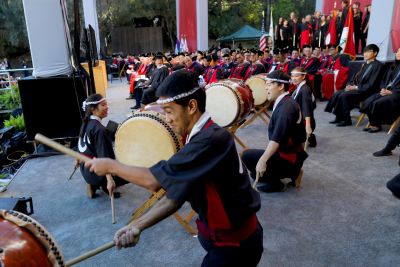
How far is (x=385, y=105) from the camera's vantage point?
15.7 feet

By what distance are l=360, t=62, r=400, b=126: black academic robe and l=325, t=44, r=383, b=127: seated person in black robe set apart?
0.93 ft

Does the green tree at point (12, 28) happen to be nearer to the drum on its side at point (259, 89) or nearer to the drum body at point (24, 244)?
the drum on its side at point (259, 89)

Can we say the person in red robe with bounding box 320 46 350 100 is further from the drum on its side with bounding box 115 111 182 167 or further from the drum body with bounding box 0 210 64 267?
the drum body with bounding box 0 210 64 267

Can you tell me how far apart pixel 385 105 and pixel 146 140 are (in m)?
3.81

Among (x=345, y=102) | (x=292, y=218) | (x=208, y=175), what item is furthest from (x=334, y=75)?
(x=208, y=175)

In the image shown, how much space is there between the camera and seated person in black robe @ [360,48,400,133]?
188 inches

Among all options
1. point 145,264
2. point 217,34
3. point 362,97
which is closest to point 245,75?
point 362,97

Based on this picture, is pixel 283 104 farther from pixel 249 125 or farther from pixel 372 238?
pixel 249 125

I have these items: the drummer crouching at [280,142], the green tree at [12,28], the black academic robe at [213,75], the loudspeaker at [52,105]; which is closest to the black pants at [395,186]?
the drummer crouching at [280,142]

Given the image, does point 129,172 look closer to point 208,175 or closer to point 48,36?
point 208,175

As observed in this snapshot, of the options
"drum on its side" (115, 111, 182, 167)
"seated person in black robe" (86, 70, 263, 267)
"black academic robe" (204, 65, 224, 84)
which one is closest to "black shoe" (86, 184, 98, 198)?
"drum on its side" (115, 111, 182, 167)

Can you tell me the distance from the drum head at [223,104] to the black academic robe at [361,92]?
2.36 meters

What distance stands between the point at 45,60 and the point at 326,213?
4.11 m

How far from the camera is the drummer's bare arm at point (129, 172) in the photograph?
1249 millimetres
